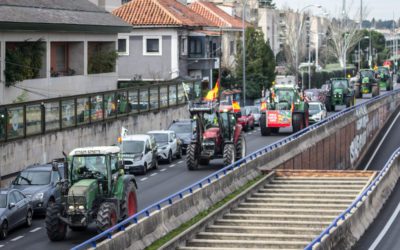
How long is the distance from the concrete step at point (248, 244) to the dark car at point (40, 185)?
7.88 metres

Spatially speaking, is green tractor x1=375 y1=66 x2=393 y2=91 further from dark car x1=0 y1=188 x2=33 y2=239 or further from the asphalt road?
dark car x1=0 y1=188 x2=33 y2=239

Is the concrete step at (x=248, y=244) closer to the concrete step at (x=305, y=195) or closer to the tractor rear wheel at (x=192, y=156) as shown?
the concrete step at (x=305, y=195)

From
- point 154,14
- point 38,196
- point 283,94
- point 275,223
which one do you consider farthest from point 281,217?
point 154,14

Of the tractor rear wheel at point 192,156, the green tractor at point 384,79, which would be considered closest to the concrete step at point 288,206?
the tractor rear wheel at point 192,156

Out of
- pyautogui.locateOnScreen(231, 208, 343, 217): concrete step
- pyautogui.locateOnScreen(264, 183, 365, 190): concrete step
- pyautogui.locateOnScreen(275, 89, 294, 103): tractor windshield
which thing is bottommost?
pyautogui.locateOnScreen(231, 208, 343, 217): concrete step

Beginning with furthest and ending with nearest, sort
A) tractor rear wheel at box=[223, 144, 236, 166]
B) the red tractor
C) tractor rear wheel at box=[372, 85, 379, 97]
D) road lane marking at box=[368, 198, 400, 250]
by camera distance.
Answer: tractor rear wheel at box=[372, 85, 379, 97], the red tractor, tractor rear wheel at box=[223, 144, 236, 166], road lane marking at box=[368, 198, 400, 250]

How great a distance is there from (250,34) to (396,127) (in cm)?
2170

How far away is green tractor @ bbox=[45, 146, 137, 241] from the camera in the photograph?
86.0 feet

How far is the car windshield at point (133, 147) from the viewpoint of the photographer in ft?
141

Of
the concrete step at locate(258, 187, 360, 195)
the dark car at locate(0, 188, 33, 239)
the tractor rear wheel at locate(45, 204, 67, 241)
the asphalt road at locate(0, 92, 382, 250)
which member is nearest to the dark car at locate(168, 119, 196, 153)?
the asphalt road at locate(0, 92, 382, 250)

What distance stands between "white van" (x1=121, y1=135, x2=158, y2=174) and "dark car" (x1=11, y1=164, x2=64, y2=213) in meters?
8.25

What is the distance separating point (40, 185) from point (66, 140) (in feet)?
41.0

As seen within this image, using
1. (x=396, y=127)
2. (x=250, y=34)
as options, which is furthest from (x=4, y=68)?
(x=250, y=34)

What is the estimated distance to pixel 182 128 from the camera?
2066 inches
